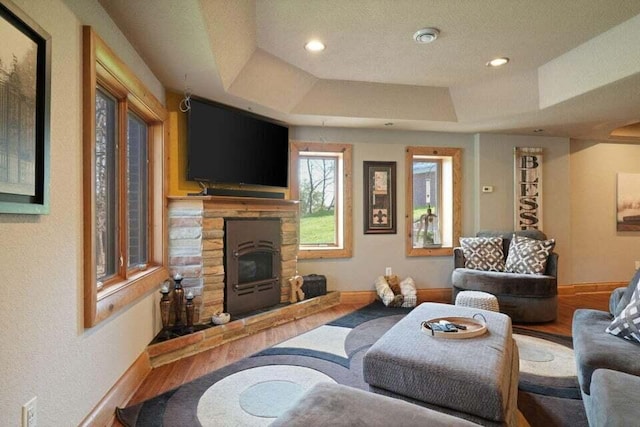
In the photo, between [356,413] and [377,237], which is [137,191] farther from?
[377,237]

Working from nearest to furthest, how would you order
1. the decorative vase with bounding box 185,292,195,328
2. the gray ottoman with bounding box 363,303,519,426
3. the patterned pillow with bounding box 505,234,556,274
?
the gray ottoman with bounding box 363,303,519,426, the decorative vase with bounding box 185,292,195,328, the patterned pillow with bounding box 505,234,556,274

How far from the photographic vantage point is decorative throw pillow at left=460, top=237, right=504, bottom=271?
14.0ft

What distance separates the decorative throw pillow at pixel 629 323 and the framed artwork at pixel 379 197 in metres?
2.74

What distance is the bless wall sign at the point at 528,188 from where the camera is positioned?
15.9 feet

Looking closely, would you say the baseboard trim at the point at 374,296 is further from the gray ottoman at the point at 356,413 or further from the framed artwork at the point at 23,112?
the framed artwork at the point at 23,112

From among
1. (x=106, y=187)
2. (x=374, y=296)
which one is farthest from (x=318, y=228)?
(x=106, y=187)

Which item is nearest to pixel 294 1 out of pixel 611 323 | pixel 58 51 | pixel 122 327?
pixel 58 51

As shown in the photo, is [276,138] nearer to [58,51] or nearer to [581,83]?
[58,51]

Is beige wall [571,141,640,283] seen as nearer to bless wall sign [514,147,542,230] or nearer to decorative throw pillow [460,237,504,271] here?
bless wall sign [514,147,542,230]

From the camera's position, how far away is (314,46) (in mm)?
2965

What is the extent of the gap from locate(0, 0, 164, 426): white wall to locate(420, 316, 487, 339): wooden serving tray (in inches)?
70.5

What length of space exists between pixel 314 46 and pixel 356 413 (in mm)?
2715

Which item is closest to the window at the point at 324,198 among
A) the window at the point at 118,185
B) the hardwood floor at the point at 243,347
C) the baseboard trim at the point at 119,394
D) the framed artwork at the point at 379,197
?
the framed artwork at the point at 379,197

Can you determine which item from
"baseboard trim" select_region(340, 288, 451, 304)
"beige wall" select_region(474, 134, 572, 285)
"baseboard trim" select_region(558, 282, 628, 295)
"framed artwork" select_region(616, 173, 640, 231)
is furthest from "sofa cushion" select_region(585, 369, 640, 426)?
"framed artwork" select_region(616, 173, 640, 231)
